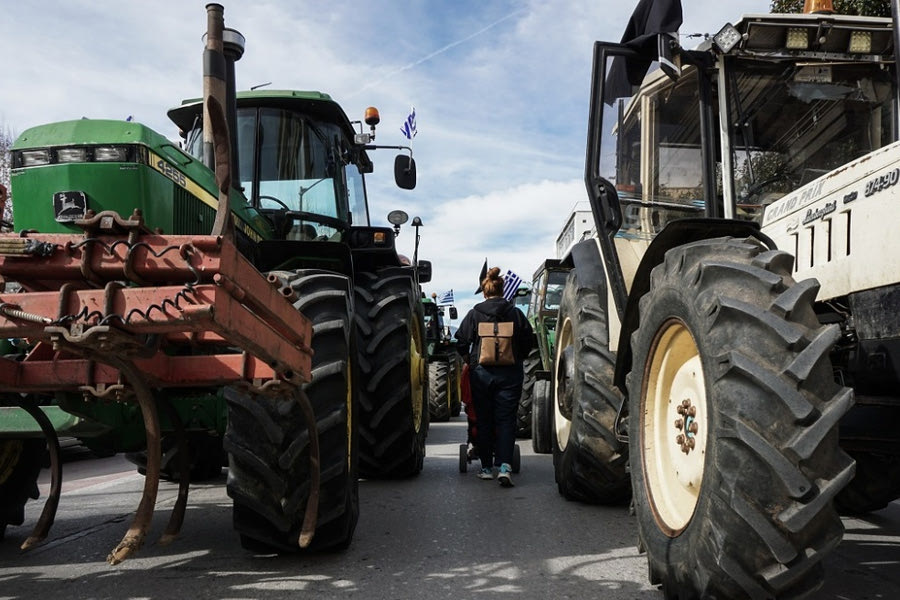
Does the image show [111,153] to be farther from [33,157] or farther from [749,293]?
[749,293]

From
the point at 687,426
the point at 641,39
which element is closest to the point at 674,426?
the point at 687,426

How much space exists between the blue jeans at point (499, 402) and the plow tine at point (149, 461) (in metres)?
4.08

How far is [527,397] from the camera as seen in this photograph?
10930 millimetres

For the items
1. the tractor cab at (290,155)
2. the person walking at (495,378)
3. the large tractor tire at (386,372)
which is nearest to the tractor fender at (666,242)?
Answer: the large tractor tire at (386,372)

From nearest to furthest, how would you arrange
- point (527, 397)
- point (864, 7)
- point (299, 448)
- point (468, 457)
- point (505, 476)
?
point (299, 448) < point (505, 476) < point (468, 457) < point (864, 7) < point (527, 397)

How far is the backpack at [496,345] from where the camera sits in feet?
23.3

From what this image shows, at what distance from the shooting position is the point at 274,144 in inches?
248

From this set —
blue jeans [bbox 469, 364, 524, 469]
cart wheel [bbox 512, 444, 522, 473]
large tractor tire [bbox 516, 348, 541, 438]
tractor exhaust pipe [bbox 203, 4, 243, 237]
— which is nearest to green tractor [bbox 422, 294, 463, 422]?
large tractor tire [bbox 516, 348, 541, 438]

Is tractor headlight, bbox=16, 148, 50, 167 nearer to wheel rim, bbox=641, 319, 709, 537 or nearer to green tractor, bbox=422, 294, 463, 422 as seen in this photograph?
wheel rim, bbox=641, 319, 709, 537

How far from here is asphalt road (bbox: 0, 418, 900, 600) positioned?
3721 millimetres

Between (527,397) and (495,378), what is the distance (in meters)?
3.89

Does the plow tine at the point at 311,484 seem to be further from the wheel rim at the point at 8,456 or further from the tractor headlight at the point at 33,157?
the wheel rim at the point at 8,456

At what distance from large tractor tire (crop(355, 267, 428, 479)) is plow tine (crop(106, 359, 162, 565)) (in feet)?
9.41

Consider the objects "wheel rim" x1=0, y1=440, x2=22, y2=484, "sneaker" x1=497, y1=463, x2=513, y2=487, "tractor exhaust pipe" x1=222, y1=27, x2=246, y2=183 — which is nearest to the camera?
"wheel rim" x1=0, y1=440, x2=22, y2=484
